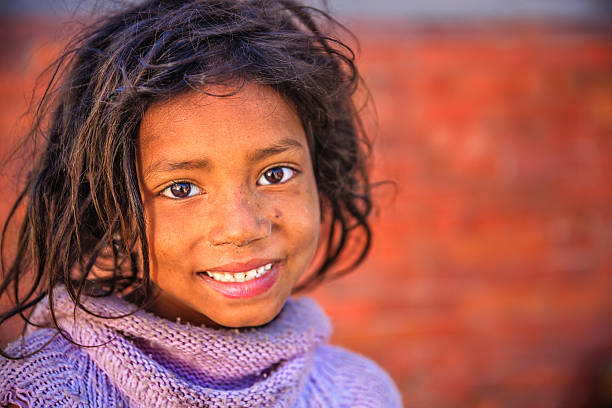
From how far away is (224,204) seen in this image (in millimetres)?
1202

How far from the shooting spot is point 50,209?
136 cm

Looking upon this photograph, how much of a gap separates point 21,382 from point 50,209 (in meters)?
0.40

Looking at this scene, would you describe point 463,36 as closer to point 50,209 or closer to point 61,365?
point 50,209

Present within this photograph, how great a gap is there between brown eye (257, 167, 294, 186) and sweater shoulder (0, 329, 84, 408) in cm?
52

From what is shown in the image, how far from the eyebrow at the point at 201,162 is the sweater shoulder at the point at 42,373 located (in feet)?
1.30

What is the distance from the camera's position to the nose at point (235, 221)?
118 centimetres

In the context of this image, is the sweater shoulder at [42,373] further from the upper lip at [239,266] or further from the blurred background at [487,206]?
the blurred background at [487,206]

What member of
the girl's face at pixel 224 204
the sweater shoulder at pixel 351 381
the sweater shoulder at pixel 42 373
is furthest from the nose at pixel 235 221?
the sweater shoulder at pixel 351 381

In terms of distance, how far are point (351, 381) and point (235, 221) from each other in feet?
1.96

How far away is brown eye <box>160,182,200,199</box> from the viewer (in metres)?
1.24

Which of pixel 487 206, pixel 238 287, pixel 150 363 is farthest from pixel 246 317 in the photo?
pixel 487 206

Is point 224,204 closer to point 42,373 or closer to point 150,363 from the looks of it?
point 150,363

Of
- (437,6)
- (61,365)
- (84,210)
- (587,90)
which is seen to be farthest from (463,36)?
(61,365)

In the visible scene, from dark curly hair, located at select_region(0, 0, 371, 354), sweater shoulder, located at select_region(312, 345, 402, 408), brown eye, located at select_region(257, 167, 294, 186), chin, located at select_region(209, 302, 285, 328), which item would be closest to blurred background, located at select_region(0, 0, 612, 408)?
sweater shoulder, located at select_region(312, 345, 402, 408)
